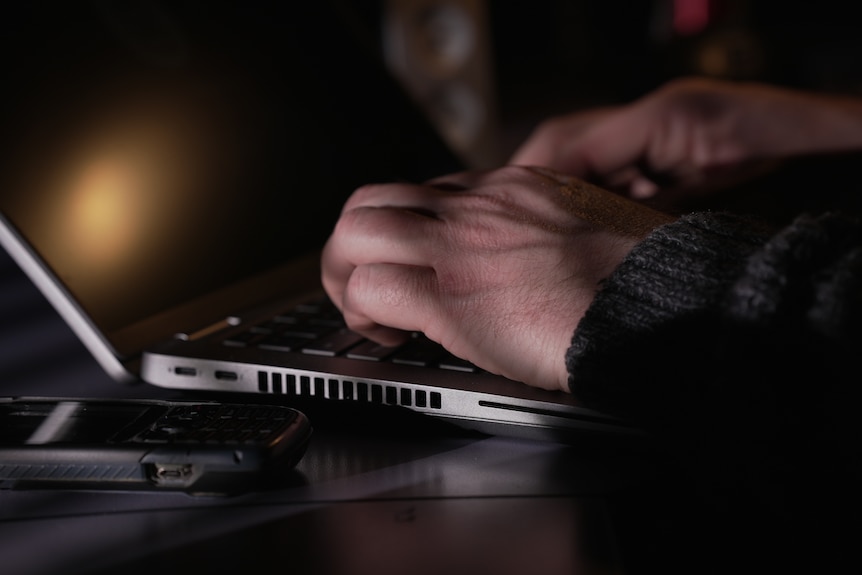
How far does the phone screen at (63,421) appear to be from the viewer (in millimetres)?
426

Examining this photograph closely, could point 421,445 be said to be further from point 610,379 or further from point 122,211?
point 122,211

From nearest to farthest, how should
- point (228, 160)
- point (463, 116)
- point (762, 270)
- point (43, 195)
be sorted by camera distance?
point (762, 270) → point (43, 195) → point (228, 160) → point (463, 116)

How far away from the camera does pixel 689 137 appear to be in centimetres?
89

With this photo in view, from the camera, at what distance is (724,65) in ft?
4.70

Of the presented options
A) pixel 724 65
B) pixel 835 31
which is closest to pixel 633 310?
pixel 724 65

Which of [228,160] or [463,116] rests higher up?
[228,160]

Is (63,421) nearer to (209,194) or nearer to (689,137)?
(209,194)

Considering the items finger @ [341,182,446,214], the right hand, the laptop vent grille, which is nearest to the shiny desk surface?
the laptop vent grille

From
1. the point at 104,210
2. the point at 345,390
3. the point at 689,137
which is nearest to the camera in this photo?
the point at 345,390

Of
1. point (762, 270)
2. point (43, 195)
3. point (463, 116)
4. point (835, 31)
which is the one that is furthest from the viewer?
point (835, 31)

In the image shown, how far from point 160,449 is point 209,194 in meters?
0.35

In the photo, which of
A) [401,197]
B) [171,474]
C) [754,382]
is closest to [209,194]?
[401,197]

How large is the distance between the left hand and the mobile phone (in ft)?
0.32

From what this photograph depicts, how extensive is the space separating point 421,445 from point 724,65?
3.83 ft
